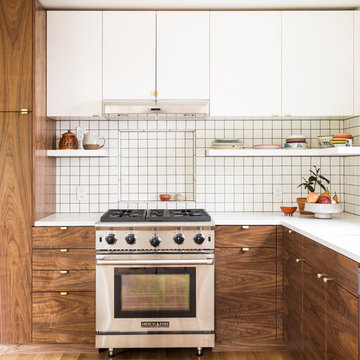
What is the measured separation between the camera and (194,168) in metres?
3.29

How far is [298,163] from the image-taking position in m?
3.27

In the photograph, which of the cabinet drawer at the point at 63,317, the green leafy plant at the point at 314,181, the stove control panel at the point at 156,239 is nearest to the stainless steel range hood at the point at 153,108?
the stove control panel at the point at 156,239

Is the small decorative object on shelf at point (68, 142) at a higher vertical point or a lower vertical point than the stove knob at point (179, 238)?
higher

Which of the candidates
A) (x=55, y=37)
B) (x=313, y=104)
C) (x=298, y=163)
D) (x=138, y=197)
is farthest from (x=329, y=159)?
(x=55, y=37)

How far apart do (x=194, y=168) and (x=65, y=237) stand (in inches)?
48.3

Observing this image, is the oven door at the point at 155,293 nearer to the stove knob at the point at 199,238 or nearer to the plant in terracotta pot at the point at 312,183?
the stove knob at the point at 199,238

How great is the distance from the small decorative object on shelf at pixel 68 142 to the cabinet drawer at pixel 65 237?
0.70 m

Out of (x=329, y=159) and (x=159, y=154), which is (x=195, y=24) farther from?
(x=329, y=159)

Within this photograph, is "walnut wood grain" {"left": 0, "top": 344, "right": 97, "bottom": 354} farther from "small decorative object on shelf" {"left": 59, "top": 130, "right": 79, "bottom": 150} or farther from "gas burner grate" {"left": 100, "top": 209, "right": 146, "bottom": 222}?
"small decorative object on shelf" {"left": 59, "top": 130, "right": 79, "bottom": 150}

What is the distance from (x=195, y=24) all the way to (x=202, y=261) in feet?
5.72

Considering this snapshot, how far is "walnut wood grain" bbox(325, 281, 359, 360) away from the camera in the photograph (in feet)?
5.25

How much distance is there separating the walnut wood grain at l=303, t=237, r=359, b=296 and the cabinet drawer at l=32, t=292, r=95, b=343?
1465 mm

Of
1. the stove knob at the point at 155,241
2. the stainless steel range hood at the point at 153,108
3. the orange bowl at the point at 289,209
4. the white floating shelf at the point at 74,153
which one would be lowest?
the stove knob at the point at 155,241

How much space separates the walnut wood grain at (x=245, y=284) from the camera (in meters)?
2.67
